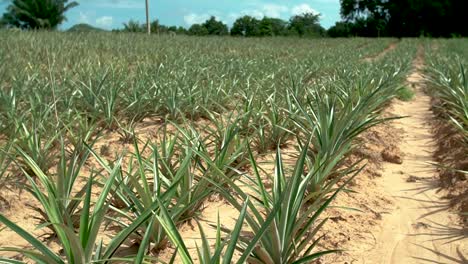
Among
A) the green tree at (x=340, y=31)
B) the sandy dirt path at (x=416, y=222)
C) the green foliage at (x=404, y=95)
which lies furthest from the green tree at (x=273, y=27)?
the sandy dirt path at (x=416, y=222)

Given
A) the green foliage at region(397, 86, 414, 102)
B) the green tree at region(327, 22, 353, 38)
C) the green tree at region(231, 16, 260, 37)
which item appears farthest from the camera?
the green tree at region(231, 16, 260, 37)

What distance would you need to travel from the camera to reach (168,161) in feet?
7.59

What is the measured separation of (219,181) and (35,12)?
34.2m

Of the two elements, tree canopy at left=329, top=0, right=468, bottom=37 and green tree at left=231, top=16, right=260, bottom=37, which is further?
green tree at left=231, top=16, right=260, bottom=37

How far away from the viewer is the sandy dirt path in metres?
1.86

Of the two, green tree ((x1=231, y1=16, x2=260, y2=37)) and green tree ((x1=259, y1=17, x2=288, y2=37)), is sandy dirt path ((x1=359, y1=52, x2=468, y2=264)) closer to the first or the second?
green tree ((x1=259, y1=17, x2=288, y2=37))

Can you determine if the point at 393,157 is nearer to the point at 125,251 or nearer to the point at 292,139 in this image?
the point at 292,139

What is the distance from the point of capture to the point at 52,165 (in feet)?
8.82

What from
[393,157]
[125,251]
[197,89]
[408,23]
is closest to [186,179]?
[125,251]

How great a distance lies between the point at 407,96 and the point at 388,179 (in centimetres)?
395

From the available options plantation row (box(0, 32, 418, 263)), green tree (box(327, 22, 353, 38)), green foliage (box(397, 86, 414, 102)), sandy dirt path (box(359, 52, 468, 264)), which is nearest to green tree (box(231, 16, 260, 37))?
green tree (box(327, 22, 353, 38))

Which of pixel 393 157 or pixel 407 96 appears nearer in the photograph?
pixel 393 157

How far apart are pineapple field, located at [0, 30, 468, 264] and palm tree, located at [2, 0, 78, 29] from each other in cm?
3022

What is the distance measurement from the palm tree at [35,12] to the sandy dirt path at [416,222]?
105 feet
